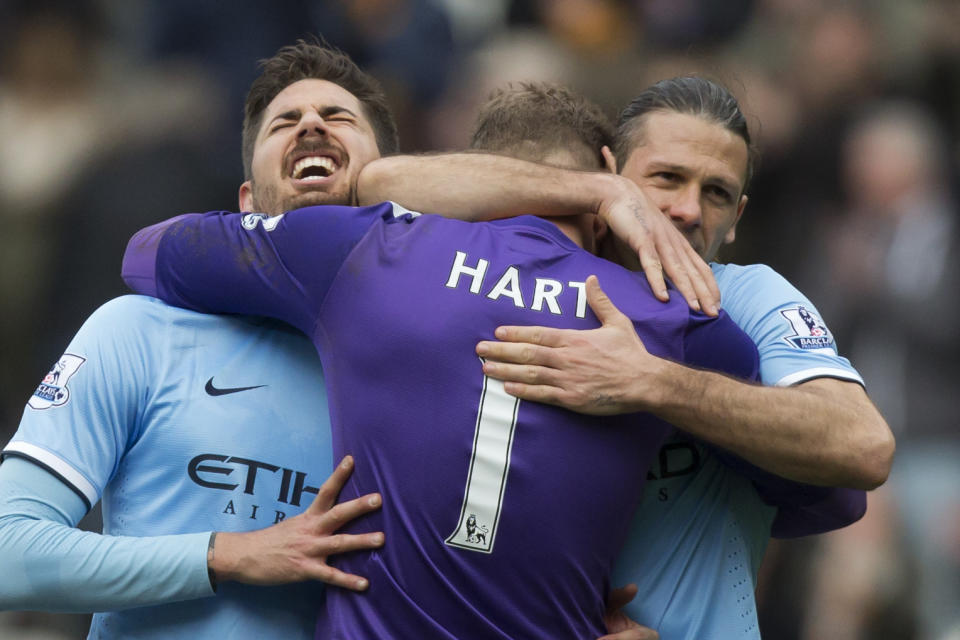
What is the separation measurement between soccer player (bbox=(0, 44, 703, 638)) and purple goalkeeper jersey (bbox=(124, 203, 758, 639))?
0.41 feet

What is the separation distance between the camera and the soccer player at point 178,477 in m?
3.11

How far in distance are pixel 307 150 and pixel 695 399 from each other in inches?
67.3

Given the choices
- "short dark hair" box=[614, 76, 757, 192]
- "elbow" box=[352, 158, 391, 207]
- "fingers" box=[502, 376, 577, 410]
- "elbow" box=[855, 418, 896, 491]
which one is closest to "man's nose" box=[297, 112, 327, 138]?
"elbow" box=[352, 158, 391, 207]

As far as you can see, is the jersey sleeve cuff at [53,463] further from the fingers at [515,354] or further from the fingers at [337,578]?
the fingers at [515,354]

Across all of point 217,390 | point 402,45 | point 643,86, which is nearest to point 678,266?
point 217,390

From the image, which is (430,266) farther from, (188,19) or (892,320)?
(188,19)

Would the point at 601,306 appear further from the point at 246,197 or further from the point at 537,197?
the point at 246,197

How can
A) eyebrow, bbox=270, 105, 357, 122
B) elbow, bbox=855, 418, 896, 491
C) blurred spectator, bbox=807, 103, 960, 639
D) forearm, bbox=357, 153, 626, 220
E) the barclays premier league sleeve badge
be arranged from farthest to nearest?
1. blurred spectator, bbox=807, 103, 960, 639
2. eyebrow, bbox=270, 105, 357, 122
3. forearm, bbox=357, 153, 626, 220
4. the barclays premier league sleeve badge
5. elbow, bbox=855, 418, 896, 491

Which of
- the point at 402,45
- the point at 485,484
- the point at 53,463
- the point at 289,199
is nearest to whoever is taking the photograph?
the point at 485,484

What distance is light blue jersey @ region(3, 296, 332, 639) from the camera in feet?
10.8

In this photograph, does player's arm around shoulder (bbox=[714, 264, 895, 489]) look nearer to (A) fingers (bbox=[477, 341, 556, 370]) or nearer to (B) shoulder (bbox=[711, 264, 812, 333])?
(B) shoulder (bbox=[711, 264, 812, 333])

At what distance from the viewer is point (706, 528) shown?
3.56m

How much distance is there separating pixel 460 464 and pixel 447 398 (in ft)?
0.54

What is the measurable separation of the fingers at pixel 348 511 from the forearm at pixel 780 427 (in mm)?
731
